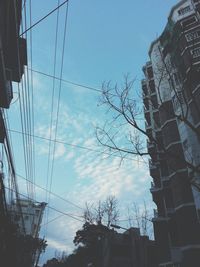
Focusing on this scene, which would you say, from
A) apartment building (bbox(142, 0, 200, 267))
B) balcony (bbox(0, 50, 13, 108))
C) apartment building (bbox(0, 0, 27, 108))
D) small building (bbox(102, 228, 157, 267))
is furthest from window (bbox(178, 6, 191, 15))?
small building (bbox(102, 228, 157, 267))

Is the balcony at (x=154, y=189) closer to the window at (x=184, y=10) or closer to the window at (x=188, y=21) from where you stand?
the window at (x=188, y=21)

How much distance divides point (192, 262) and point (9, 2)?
69.6ft

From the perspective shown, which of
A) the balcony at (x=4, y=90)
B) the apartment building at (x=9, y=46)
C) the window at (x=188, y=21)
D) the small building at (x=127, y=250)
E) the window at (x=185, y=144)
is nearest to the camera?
the small building at (x=127, y=250)

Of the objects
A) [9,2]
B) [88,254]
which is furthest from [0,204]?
[88,254]

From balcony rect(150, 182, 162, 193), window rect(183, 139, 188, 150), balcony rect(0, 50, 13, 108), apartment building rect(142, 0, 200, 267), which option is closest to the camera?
balcony rect(0, 50, 13, 108)

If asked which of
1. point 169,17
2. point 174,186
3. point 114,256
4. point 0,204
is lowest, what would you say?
point 114,256

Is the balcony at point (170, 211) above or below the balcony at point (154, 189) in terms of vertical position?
below

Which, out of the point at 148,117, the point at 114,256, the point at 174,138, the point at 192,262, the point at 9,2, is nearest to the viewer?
the point at 114,256

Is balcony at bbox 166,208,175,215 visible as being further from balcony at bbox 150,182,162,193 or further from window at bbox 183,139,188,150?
window at bbox 183,139,188,150

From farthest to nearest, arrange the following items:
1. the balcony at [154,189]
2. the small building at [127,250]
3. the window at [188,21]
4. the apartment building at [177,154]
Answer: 1. the balcony at [154,189]
2. the window at [188,21]
3. the apartment building at [177,154]
4. the small building at [127,250]

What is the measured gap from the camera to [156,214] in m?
30.0

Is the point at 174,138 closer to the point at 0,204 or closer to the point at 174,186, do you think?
the point at 174,186

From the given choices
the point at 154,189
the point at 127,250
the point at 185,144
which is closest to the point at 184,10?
the point at 185,144

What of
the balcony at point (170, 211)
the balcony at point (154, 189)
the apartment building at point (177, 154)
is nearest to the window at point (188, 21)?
the apartment building at point (177, 154)
